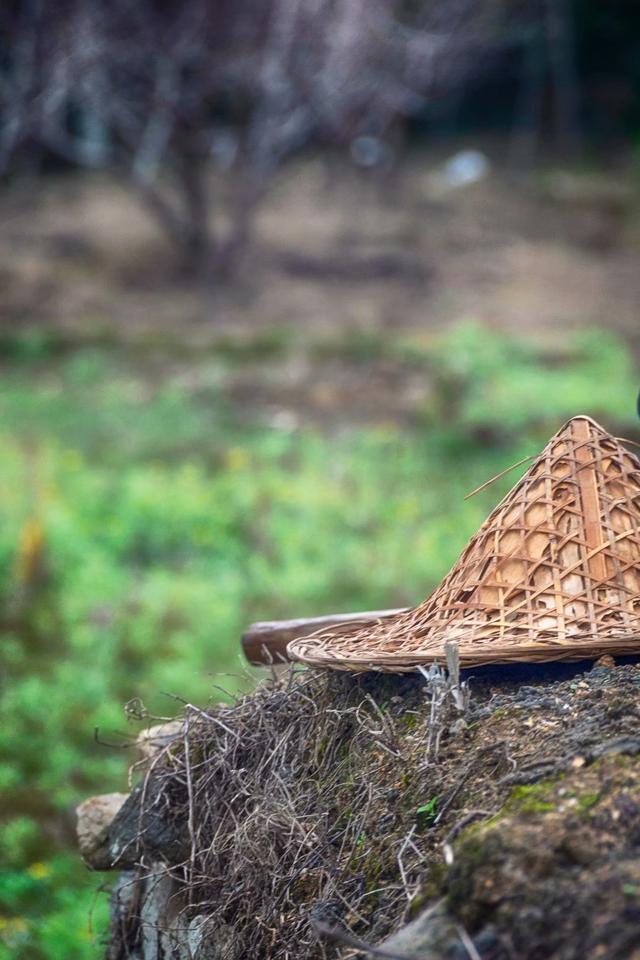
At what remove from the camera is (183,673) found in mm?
6973

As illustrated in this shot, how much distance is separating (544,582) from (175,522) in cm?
597

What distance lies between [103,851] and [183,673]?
3558 millimetres

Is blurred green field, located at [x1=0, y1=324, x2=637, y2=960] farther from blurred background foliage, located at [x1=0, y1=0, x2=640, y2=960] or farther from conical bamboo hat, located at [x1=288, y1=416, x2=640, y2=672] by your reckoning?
conical bamboo hat, located at [x1=288, y1=416, x2=640, y2=672]

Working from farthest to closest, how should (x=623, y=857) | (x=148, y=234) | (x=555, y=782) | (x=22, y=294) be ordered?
(x=148, y=234)
(x=22, y=294)
(x=555, y=782)
(x=623, y=857)

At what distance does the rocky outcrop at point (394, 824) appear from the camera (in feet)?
5.84

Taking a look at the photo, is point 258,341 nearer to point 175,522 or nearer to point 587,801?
point 175,522

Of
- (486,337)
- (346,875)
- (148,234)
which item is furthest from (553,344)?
(346,875)

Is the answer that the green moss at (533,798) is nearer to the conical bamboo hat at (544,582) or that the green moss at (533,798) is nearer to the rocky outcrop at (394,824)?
the rocky outcrop at (394,824)

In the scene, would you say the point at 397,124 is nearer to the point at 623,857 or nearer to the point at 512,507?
the point at 512,507

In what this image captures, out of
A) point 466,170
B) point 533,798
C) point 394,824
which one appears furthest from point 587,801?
point 466,170

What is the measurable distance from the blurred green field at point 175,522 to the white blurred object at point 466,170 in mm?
5123

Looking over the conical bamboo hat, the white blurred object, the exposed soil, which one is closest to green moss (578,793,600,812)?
the conical bamboo hat

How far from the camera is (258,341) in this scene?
11875 mm

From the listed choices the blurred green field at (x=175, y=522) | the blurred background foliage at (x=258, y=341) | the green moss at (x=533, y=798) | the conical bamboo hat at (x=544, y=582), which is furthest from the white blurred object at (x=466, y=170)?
the green moss at (x=533, y=798)
